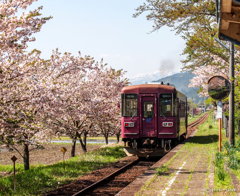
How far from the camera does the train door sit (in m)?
14.9

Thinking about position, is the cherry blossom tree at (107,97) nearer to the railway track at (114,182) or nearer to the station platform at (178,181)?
the railway track at (114,182)

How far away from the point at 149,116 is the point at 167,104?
1.05m

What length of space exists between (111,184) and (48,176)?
8.61 feet

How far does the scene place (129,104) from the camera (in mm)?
15148

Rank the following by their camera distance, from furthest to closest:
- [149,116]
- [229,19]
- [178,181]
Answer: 1. [149,116]
2. [178,181]
3. [229,19]

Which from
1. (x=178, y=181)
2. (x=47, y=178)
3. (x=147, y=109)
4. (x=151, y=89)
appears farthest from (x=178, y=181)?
(x=151, y=89)

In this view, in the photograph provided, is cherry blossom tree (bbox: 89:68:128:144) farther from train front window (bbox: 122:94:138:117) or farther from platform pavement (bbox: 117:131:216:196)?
platform pavement (bbox: 117:131:216:196)

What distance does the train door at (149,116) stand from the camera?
49.0 ft

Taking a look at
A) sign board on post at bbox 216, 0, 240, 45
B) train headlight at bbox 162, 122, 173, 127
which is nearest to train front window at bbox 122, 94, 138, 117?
train headlight at bbox 162, 122, 173, 127

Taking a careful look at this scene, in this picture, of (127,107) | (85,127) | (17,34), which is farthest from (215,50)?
(85,127)

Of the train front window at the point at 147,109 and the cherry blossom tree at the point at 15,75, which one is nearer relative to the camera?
the cherry blossom tree at the point at 15,75

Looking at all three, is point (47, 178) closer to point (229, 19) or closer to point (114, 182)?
point (114, 182)

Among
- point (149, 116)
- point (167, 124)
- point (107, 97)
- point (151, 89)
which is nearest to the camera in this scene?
point (167, 124)

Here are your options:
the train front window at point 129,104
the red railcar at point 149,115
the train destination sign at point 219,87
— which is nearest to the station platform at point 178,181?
the red railcar at point 149,115
